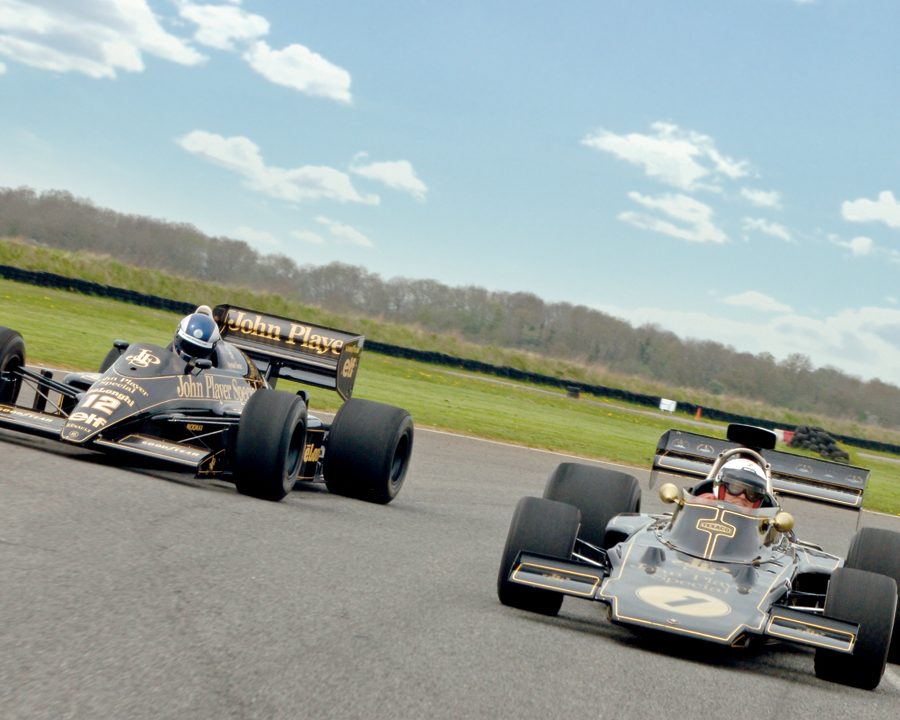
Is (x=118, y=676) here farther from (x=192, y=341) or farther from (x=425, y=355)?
(x=425, y=355)

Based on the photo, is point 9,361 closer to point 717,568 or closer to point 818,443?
point 717,568

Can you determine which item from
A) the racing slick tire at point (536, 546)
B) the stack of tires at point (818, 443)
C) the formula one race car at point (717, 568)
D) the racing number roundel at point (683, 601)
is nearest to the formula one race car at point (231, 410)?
the formula one race car at point (717, 568)

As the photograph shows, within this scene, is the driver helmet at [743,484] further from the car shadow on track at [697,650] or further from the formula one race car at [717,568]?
the car shadow on track at [697,650]

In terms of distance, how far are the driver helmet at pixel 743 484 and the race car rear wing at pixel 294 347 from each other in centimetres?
449

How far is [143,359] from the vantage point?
30.8ft

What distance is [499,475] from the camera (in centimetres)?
1550

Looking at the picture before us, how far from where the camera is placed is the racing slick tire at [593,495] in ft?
27.5

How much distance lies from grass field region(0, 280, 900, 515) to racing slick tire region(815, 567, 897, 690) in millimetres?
14732

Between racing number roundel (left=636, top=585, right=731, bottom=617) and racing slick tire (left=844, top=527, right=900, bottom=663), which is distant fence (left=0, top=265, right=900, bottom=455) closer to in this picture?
racing slick tire (left=844, top=527, right=900, bottom=663)

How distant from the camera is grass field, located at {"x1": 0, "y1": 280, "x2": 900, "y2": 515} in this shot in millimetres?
23156

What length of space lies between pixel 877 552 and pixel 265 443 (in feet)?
13.6

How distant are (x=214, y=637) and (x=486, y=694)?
1.09 metres

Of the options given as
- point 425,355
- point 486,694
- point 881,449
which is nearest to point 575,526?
point 486,694

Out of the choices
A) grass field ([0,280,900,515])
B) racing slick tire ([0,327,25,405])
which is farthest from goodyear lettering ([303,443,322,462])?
grass field ([0,280,900,515])
